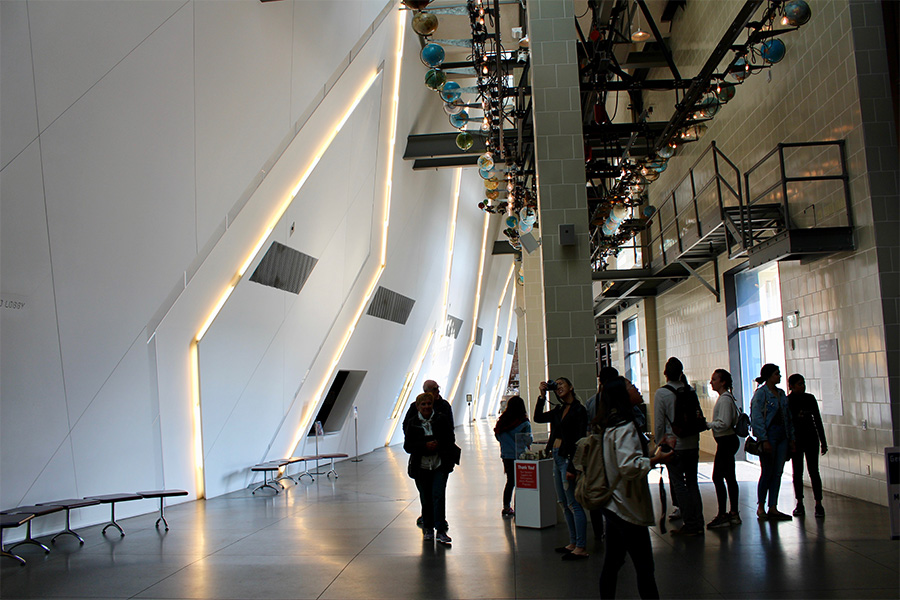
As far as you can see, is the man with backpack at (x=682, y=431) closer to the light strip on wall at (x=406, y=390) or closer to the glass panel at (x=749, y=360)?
the glass panel at (x=749, y=360)

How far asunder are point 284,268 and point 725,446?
23.9ft

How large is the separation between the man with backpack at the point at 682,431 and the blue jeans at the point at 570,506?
978 mm

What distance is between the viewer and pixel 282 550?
648 cm

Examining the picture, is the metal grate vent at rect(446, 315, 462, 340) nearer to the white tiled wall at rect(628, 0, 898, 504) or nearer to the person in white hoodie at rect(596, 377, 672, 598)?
the white tiled wall at rect(628, 0, 898, 504)

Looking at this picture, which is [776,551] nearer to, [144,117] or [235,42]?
[144,117]

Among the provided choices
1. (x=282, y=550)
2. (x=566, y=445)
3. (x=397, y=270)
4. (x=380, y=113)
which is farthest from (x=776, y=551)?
(x=397, y=270)

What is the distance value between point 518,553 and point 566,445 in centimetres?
109

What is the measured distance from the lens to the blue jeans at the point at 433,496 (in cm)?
656

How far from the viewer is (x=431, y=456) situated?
661 cm

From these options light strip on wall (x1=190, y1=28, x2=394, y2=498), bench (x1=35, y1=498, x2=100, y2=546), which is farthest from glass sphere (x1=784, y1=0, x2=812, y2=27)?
bench (x1=35, y1=498, x2=100, y2=546)

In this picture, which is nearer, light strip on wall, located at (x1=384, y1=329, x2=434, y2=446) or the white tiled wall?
the white tiled wall

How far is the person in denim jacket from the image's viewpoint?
7207 millimetres

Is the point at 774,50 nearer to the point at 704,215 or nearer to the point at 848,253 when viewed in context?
the point at 848,253

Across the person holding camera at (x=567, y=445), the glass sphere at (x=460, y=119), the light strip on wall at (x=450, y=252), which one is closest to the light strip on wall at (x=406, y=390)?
the light strip on wall at (x=450, y=252)
